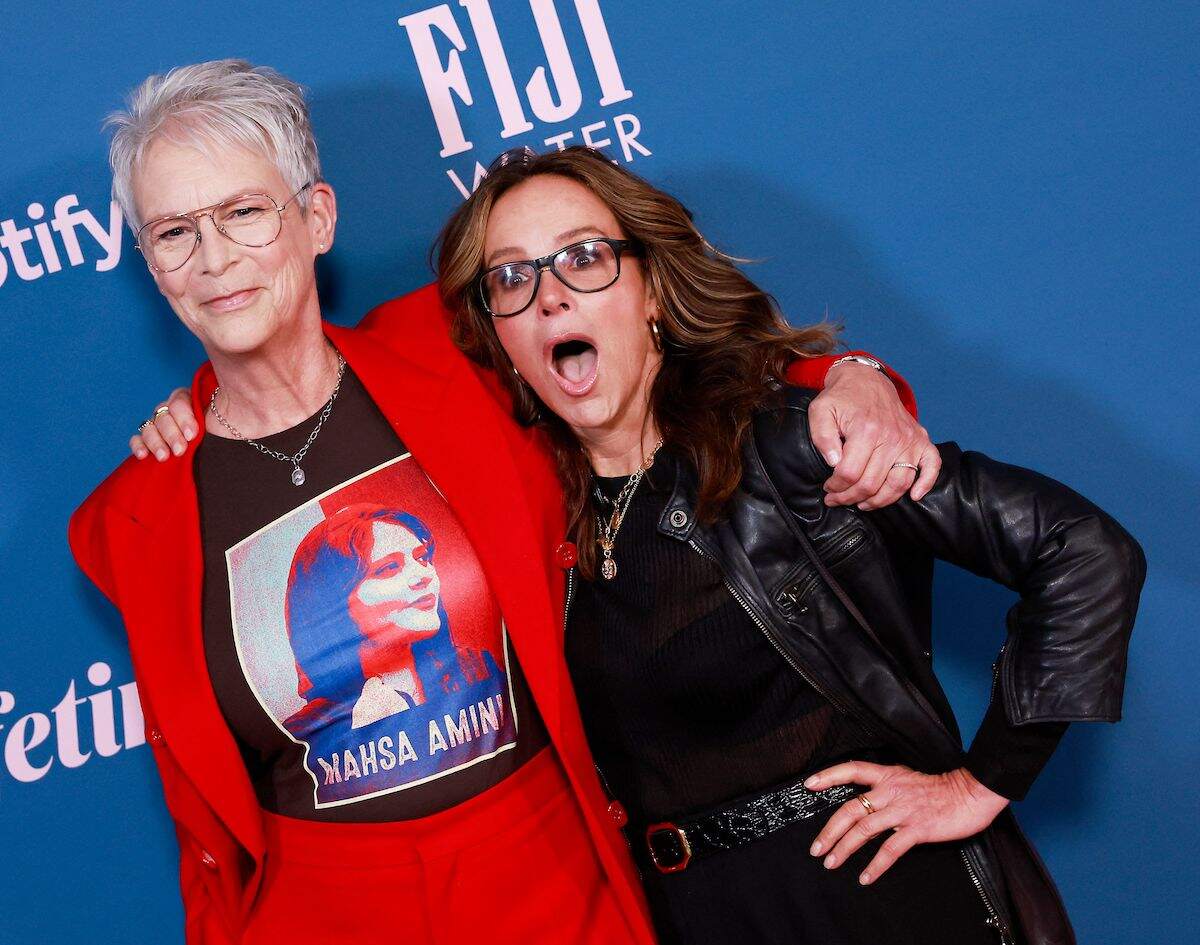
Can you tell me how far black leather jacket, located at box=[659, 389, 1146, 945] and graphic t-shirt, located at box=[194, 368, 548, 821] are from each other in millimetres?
419

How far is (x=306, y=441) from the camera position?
1.99 m

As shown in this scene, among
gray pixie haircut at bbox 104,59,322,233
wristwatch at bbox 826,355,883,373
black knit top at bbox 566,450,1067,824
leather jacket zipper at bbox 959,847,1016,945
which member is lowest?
leather jacket zipper at bbox 959,847,1016,945

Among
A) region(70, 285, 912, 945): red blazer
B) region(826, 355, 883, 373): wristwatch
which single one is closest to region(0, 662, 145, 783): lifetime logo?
region(70, 285, 912, 945): red blazer

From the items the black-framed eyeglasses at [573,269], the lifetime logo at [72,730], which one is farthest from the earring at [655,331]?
the lifetime logo at [72,730]

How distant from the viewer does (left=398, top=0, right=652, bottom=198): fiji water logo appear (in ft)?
7.68

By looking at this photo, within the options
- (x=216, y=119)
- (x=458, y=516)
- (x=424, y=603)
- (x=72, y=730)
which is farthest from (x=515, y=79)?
(x=72, y=730)

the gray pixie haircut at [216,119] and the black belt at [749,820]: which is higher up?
the gray pixie haircut at [216,119]

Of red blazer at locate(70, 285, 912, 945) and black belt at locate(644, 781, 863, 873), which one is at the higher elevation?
red blazer at locate(70, 285, 912, 945)

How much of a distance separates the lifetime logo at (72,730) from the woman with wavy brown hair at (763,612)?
1.12 m

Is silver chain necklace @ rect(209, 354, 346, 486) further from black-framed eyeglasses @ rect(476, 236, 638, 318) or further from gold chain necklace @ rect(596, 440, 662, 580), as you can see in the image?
gold chain necklace @ rect(596, 440, 662, 580)

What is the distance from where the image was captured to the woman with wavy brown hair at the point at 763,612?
1623mm

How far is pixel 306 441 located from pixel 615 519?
0.56 m

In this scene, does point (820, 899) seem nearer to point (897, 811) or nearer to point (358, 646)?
point (897, 811)

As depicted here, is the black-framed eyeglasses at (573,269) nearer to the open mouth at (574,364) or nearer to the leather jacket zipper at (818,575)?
the open mouth at (574,364)
